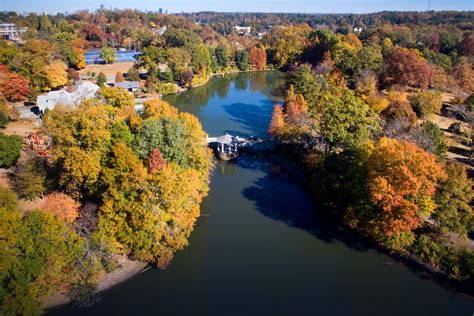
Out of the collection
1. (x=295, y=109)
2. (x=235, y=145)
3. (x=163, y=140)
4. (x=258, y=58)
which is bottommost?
(x=235, y=145)

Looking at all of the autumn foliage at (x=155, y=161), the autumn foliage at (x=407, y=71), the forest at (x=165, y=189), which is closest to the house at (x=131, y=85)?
the forest at (x=165, y=189)

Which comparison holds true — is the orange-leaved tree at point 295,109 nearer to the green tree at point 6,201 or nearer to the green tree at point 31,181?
the green tree at point 31,181

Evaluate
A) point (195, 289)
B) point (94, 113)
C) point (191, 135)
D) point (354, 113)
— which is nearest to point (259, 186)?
point (191, 135)

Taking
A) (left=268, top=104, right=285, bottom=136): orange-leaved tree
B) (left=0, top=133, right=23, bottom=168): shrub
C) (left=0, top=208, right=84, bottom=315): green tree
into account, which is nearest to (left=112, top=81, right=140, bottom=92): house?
(left=0, top=133, right=23, bottom=168): shrub

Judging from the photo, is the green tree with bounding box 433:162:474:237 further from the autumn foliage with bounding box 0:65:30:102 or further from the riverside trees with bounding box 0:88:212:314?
the autumn foliage with bounding box 0:65:30:102

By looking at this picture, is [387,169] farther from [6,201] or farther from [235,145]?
[6,201]

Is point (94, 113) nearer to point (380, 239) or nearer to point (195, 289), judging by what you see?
point (195, 289)

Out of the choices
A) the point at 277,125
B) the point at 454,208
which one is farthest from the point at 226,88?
the point at 454,208
